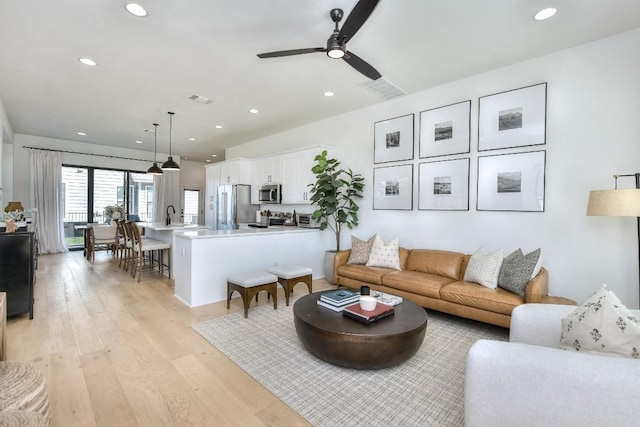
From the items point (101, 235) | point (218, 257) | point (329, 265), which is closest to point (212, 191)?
point (101, 235)

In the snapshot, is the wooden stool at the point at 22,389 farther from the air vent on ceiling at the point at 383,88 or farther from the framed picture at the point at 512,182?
the framed picture at the point at 512,182

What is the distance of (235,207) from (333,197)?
9.88ft

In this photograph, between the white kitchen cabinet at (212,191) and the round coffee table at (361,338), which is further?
the white kitchen cabinet at (212,191)

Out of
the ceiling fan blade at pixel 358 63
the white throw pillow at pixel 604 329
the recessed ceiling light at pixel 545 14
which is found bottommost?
the white throw pillow at pixel 604 329

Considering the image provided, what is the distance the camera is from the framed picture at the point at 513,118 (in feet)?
11.0

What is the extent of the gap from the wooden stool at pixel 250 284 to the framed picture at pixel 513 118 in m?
3.17

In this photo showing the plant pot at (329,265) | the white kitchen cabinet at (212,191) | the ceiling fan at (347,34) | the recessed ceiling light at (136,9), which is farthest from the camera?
the white kitchen cabinet at (212,191)

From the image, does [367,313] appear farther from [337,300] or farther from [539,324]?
[539,324]

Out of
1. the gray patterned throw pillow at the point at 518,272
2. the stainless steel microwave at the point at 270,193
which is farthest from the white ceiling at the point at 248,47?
the gray patterned throw pillow at the point at 518,272

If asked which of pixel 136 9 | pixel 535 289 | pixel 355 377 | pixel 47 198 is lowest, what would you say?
pixel 355 377

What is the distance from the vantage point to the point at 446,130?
410 cm

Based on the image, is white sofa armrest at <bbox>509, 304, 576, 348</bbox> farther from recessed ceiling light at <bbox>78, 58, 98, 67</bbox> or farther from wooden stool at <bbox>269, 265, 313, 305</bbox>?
recessed ceiling light at <bbox>78, 58, 98, 67</bbox>

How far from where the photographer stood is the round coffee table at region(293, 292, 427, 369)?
7.20 feet

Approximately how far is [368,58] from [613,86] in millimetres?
2482
